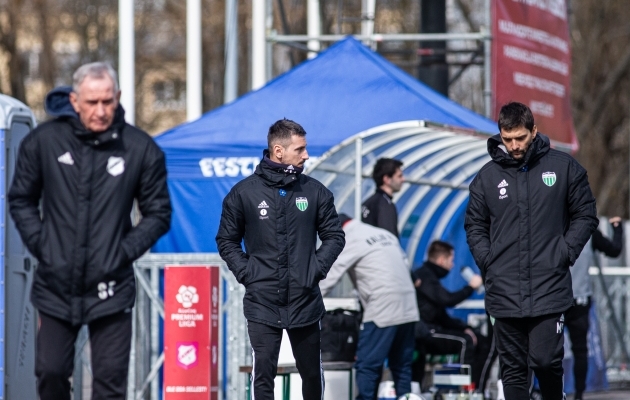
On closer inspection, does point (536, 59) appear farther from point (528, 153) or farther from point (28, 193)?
point (28, 193)

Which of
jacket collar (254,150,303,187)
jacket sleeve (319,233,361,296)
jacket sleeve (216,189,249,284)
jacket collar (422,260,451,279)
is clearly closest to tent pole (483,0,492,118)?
jacket collar (422,260,451,279)

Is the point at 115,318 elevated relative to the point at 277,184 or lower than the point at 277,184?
lower

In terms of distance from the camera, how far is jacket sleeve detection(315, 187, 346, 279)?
25.8 ft

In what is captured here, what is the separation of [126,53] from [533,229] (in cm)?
876

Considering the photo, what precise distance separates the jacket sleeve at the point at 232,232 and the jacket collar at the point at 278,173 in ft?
0.75

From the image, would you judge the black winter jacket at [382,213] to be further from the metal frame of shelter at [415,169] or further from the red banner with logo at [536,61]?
the red banner with logo at [536,61]

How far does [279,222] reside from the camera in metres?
7.77

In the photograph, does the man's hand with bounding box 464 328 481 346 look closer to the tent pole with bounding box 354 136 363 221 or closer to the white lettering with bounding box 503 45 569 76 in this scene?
the tent pole with bounding box 354 136 363 221

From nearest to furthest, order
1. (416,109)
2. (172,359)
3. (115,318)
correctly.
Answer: (115,318) < (172,359) < (416,109)

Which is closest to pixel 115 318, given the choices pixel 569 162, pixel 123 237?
pixel 123 237

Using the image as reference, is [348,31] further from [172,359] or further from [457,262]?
[172,359]

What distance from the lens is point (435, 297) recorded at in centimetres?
1198

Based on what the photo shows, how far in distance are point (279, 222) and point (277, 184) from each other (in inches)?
9.7

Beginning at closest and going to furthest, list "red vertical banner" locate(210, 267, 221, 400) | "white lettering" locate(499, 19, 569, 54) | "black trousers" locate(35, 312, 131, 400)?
"black trousers" locate(35, 312, 131, 400) < "red vertical banner" locate(210, 267, 221, 400) < "white lettering" locate(499, 19, 569, 54)
